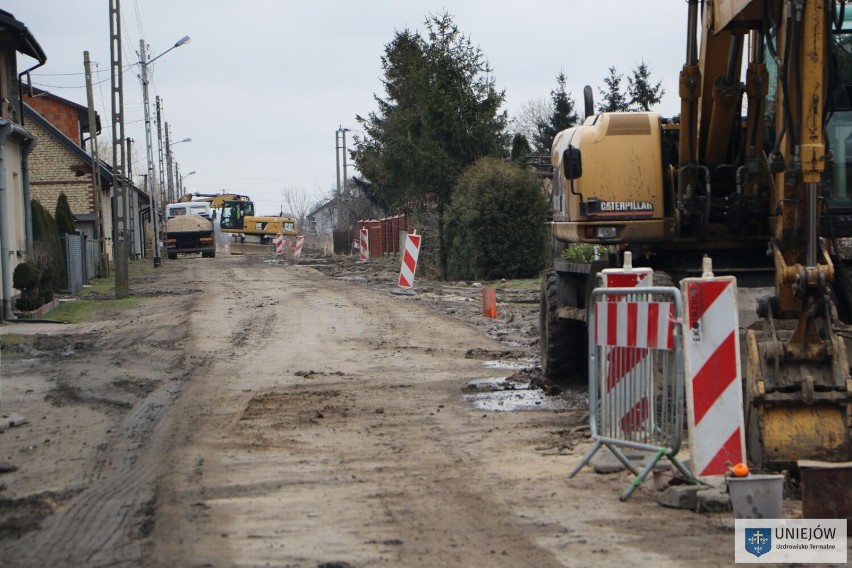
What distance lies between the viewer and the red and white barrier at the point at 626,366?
7.23 meters

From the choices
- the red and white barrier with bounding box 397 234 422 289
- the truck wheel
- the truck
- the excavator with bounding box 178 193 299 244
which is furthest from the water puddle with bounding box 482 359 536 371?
the excavator with bounding box 178 193 299 244

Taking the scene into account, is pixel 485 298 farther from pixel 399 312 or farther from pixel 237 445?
pixel 237 445

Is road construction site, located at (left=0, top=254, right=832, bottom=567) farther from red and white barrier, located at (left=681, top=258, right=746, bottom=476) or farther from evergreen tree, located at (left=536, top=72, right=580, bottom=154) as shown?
evergreen tree, located at (left=536, top=72, right=580, bottom=154)

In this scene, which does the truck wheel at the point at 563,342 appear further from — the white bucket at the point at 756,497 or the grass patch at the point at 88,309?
the grass patch at the point at 88,309

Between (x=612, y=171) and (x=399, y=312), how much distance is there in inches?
409

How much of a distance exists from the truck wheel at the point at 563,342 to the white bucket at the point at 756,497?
5452mm

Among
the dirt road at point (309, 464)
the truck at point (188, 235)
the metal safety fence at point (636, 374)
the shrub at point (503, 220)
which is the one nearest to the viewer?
the dirt road at point (309, 464)

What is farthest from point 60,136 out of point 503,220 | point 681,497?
point 681,497

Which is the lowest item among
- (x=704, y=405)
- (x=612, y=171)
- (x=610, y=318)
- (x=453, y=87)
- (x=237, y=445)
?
(x=237, y=445)

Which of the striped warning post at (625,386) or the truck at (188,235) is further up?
the truck at (188,235)

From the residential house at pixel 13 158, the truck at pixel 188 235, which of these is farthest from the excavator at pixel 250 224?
the residential house at pixel 13 158

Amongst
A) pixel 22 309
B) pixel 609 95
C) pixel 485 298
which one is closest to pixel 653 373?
pixel 485 298

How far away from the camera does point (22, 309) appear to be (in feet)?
65.9

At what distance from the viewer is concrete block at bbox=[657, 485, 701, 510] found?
6.38 metres
